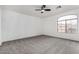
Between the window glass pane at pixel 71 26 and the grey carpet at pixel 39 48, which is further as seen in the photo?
the window glass pane at pixel 71 26

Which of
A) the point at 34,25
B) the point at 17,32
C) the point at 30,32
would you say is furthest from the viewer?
the point at 34,25

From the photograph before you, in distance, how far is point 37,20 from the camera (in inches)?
372

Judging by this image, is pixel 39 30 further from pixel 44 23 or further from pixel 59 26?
pixel 59 26

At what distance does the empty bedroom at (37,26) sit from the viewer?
4.89 m

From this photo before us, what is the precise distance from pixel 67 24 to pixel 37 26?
400 cm

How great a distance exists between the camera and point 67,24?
22.6ft

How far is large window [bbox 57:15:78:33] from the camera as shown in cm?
622

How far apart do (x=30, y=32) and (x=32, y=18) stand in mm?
1780

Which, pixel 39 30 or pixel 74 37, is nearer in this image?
pixel 74 37

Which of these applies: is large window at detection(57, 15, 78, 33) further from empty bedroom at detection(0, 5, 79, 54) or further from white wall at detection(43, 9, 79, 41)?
white wall at detection(43, 9, 79, 41)

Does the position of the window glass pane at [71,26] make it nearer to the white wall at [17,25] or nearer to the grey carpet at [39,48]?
the grey carpet at [39,48]

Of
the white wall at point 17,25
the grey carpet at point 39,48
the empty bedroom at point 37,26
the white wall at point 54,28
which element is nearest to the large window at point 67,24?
the empty bedroom at point 37,26

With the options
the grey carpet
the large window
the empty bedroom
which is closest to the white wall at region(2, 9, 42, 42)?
the empty bedroom
